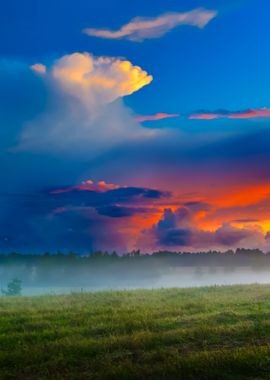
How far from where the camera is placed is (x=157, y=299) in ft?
103

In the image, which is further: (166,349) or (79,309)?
(79,309)

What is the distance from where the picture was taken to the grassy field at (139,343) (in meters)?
12.5

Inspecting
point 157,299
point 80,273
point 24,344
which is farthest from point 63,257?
point 24,344

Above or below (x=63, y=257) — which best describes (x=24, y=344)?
below

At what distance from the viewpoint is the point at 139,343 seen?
626 inches

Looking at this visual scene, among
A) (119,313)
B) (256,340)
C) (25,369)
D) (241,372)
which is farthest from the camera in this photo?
(119,313)

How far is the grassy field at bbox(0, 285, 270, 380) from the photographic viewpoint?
12.5 m

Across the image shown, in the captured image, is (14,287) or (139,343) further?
(14,287)

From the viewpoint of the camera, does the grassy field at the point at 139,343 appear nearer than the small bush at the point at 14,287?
Yes

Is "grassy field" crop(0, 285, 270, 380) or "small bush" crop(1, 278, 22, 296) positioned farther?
"small bush" crop(1, 278, 22, 296)

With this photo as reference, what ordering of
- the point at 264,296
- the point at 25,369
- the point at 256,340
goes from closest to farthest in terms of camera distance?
the point at 25,369
the point at 256,340
the point at 264,296

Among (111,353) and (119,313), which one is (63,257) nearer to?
(119,313)

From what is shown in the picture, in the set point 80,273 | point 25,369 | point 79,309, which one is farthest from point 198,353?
point 80,273

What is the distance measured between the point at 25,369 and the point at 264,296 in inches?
820
